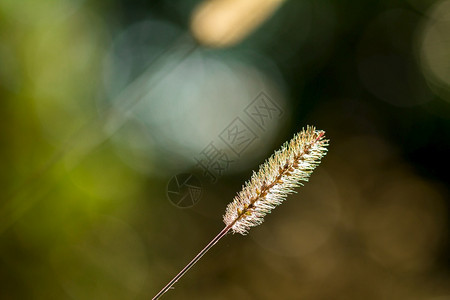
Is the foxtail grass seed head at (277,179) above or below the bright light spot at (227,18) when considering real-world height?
above

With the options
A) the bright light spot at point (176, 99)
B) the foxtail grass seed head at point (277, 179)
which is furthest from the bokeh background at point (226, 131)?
the foxtail grass seed head at point (277, 179)

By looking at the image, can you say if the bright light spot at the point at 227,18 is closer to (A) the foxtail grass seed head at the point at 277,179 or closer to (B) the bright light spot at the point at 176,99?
(B) the bright light spot at the point at 176,99

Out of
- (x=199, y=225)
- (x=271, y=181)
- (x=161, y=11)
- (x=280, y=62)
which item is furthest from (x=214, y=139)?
(x=271, y=181)

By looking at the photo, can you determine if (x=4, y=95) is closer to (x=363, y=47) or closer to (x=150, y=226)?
(x=150, y=226)

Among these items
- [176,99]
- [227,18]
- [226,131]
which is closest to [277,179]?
[227,18]

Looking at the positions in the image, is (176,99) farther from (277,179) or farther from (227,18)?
(277,179)

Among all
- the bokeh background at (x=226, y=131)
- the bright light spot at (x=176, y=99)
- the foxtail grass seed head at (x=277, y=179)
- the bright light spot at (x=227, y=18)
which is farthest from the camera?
the bright light spot at (x=176, y=99)
